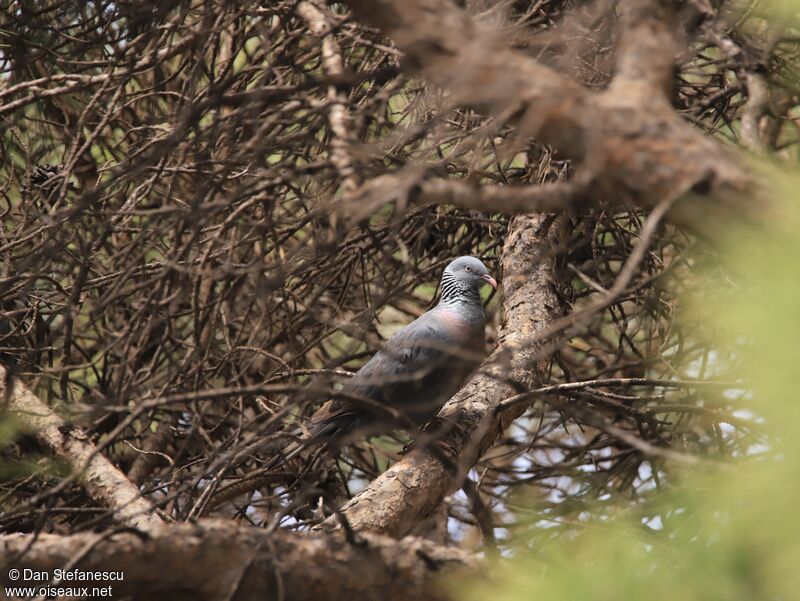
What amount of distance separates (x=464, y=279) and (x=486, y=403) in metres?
0.78

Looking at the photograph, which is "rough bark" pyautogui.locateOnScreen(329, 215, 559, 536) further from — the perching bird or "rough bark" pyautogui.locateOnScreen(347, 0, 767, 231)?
"rough bark" pyautogui.locateOnScreen(347, 0, 767, 231)

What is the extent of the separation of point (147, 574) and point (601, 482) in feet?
7.65

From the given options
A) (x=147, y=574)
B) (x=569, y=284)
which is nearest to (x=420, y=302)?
(x=569, y=284)

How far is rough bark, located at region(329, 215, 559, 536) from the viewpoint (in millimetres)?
3238

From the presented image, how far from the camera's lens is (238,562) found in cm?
229

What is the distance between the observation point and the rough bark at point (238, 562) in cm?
221

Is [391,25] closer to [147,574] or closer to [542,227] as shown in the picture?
[147,574]

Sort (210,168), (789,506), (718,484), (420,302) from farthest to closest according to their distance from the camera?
(420,302)
(210,168)
(718,484)
(789,506)

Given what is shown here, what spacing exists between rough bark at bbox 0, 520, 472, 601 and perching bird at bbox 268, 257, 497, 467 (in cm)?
159

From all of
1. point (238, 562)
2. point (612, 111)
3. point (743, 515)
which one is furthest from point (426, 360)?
point (743, 515)

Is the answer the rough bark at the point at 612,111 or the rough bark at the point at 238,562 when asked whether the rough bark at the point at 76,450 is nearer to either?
the rough bark at the point at 238,562

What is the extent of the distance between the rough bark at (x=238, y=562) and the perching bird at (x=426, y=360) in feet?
5.23

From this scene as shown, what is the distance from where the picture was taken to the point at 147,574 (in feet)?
7.39

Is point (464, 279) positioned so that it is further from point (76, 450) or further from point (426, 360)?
point (76, 450)
